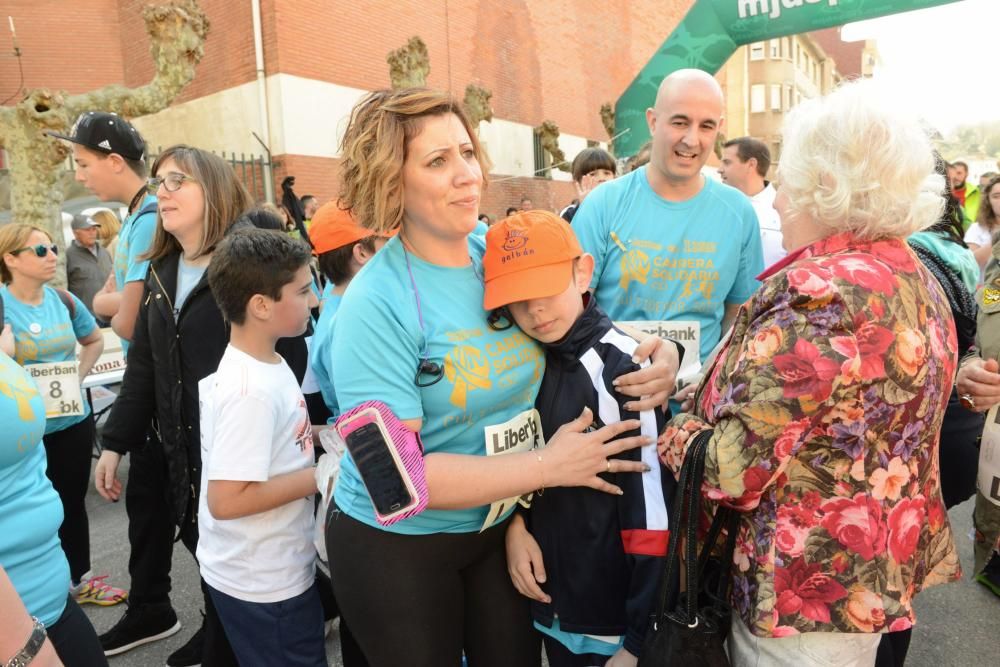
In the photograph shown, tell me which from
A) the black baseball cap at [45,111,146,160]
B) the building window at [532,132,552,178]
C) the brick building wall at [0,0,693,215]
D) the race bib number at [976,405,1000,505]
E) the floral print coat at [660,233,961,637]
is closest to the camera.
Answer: the floral print coat at [660,233,961,637]

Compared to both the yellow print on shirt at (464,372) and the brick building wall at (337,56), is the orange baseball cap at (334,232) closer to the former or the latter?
the yellow print on shirt at (464,372)

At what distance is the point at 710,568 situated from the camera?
5.27 feet

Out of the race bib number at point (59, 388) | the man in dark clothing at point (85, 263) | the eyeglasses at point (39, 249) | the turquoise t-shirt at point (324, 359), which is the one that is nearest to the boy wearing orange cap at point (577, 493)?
the turquoise t-shirt at point (324, 359)

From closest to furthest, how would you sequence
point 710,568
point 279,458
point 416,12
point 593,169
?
point 710,568 < point 279,458 < point 593,169 < point 416,12

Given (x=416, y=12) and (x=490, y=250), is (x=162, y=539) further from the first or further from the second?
(x=416, y=12)

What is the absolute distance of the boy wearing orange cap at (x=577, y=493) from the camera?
1.57 meters

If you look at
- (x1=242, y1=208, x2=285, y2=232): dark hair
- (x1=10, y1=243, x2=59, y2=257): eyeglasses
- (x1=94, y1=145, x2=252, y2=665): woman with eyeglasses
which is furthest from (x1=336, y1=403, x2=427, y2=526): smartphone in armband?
(x1=10, y1=243, x2=59, y2=257): eyeglasses

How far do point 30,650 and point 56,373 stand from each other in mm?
2834

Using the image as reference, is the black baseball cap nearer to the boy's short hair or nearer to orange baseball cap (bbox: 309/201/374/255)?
orange baseball cap (bbox: 309/201/374/255)

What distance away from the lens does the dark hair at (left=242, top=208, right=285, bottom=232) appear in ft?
8.61

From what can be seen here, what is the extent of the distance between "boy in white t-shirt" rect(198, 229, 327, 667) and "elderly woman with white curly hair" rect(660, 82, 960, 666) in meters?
1.18

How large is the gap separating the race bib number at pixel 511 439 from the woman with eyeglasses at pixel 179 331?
1.27 metres

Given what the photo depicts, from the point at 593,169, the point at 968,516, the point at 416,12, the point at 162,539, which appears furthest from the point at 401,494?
the point at 416,12

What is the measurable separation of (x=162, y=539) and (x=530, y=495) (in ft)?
6.73
